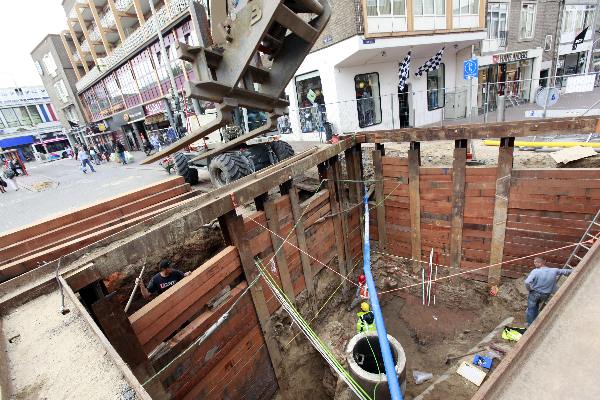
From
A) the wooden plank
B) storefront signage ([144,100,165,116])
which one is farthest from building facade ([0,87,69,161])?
the wooden plank

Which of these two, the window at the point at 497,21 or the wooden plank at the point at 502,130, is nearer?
the wooden plank at the point at 502,130

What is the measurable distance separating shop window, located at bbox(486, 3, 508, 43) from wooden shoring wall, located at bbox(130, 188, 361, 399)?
18.9 metres

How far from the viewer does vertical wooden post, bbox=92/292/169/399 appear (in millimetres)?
2932

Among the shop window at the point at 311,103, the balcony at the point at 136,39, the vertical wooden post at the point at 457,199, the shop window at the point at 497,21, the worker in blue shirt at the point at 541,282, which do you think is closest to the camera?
the worker in blue shirt at the point at 541,282

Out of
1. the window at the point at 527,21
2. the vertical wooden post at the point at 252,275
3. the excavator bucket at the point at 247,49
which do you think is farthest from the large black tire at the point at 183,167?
the window at the point at 527,21

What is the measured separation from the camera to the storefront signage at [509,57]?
17.8 m

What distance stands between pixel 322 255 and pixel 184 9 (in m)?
17.3

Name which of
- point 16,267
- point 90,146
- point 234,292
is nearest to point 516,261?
→ point 234,292

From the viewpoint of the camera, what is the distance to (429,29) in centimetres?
1299

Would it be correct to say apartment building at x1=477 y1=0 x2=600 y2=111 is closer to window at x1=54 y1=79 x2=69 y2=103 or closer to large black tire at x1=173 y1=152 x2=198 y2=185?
large black tire at x1=173 y1=152 x2=198 y2=185

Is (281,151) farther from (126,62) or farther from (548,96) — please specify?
(126,62)

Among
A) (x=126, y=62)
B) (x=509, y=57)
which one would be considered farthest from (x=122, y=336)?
(x=126, y=62)

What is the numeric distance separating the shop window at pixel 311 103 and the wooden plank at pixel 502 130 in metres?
7.69

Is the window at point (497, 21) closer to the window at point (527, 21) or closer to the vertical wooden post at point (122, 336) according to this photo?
the window at point (527, 21)
